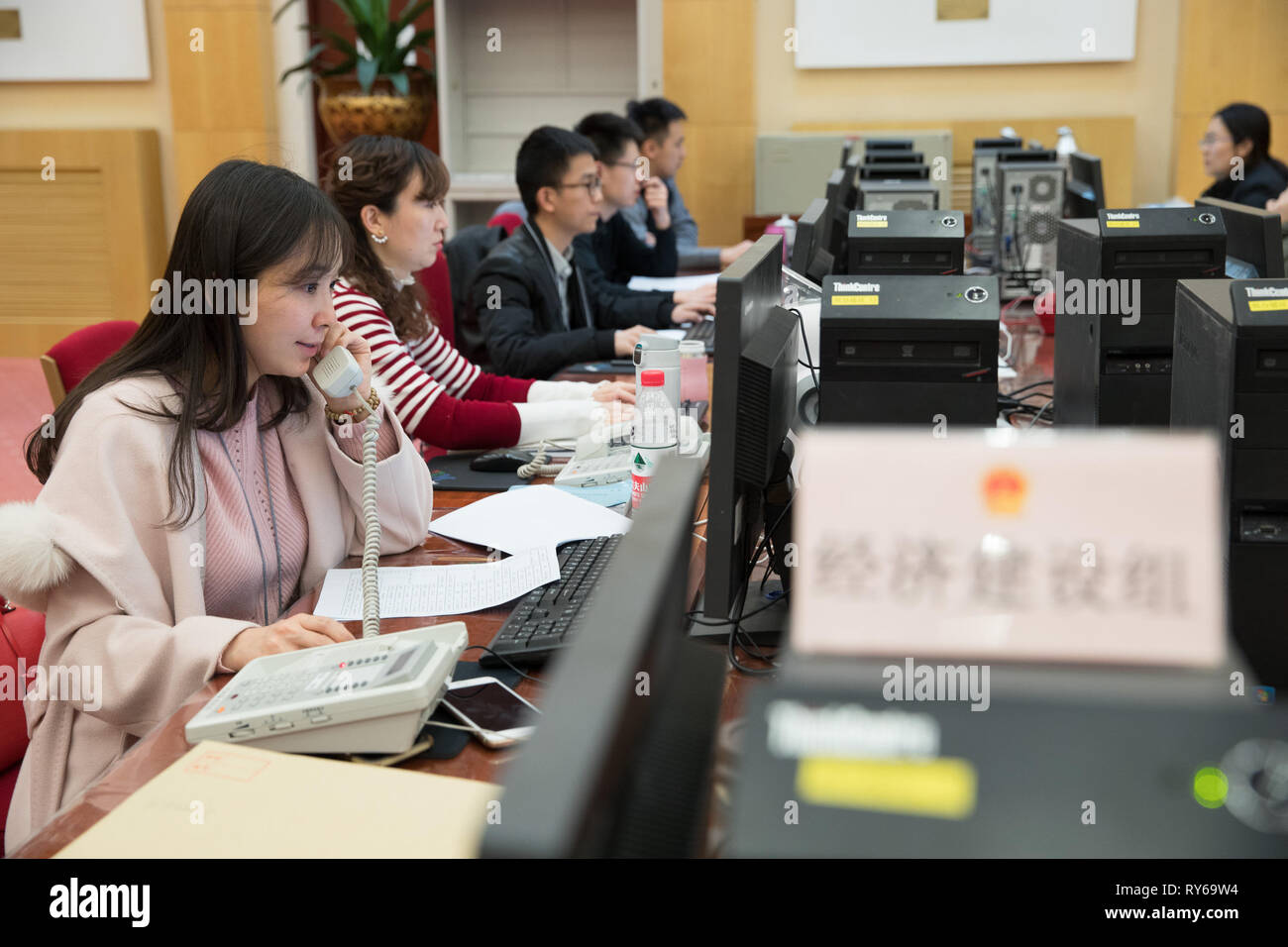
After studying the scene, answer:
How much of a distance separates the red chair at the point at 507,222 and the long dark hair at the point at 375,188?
150 cm

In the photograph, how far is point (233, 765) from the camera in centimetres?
103

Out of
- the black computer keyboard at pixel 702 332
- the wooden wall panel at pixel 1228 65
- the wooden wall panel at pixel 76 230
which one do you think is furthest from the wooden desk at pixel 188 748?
the wooden wall panel at pixel 76 230

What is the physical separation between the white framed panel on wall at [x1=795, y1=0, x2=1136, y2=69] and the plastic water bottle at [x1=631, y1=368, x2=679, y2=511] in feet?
14.0

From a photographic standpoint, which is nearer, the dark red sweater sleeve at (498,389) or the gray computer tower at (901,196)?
the dark red sweater sleeve at (498,389)

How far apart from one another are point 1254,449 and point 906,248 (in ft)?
4.19

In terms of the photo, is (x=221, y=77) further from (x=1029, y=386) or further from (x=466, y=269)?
(x=1029, y=386)

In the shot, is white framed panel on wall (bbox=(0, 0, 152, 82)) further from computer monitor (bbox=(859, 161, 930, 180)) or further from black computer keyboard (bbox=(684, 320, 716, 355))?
black computer keyboard (bbox=(684, 320, 716, 355))

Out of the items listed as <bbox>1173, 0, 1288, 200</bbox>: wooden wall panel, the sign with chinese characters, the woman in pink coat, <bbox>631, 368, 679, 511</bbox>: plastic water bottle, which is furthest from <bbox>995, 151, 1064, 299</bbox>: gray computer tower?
the sign with chinese characters

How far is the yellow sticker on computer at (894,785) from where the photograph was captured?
469 millimetres

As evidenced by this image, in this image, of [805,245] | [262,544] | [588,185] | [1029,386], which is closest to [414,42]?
[588,185]

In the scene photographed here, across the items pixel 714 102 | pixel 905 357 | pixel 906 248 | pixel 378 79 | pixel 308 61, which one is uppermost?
pixel 308 61

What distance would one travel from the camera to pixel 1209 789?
1.56 ft

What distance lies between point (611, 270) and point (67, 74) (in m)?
3.53

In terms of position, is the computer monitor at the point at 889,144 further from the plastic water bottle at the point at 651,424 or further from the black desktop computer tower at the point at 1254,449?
the black desktop computer tower at the point at 1254,449
